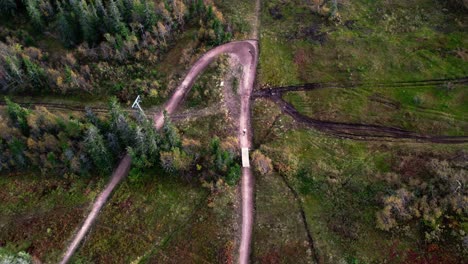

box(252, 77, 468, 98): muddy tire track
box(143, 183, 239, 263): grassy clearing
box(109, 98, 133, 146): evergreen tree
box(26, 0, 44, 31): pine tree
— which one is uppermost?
box(26, 0, 44, 31): pine tree

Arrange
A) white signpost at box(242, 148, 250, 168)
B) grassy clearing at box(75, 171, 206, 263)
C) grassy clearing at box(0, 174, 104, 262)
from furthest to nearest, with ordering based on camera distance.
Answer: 1. white signpost at box(242, 148, 250, 168)
2. grassy clearing at box(0, 174, 104, 262)
3. grassy clearing at box(75, 171, 206, 263)

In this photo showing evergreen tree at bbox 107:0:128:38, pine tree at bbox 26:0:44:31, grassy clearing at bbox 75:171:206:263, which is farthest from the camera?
pine tree at bbox 26:0:44:31

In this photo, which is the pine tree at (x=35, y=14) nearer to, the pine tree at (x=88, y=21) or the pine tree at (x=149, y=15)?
the pine tree at (x=88, y=21)

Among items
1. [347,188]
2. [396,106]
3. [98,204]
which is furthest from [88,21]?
[396,106]

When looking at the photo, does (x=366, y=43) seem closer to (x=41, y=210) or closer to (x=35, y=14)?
(x=41, y=210)

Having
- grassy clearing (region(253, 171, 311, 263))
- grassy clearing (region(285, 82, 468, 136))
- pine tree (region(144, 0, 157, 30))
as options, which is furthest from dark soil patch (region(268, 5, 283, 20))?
grassy clearing (region(253, 171, 311, 263))

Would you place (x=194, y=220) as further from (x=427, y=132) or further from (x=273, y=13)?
(x=273, y=13)

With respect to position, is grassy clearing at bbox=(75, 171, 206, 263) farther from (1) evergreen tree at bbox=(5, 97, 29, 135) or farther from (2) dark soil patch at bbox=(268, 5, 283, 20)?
(2) dark soil patch at bbox=(268, 5, 283, 20)

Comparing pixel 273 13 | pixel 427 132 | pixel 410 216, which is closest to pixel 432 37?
pixel 427 132
